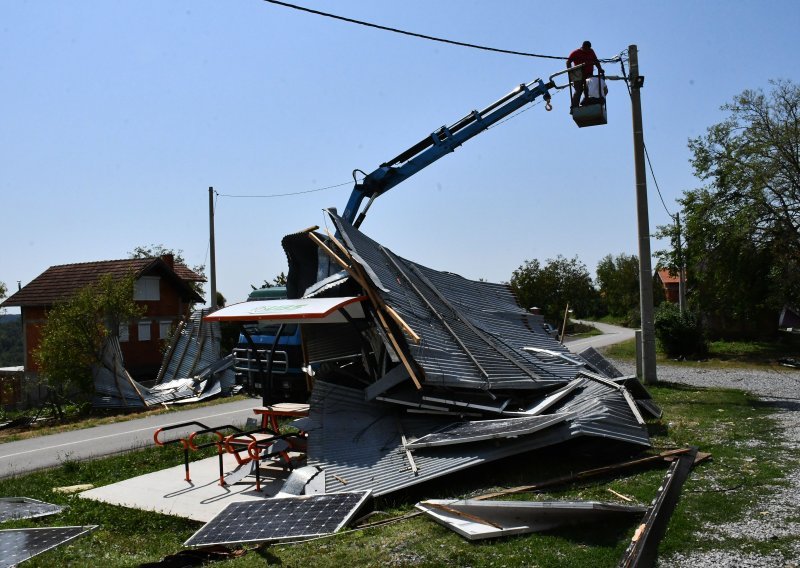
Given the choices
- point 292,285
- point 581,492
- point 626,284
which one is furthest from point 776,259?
point 626,284

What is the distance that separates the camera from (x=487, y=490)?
26.6ft

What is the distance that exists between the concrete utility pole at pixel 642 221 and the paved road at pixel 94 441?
402 inches

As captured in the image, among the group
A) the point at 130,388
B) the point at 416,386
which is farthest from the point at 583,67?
the point at 130,388

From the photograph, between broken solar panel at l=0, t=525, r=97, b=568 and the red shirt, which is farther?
the red shirt

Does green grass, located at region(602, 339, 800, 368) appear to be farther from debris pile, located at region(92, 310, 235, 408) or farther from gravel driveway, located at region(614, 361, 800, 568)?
debris pile, located at region(92, 310, 235, 408)

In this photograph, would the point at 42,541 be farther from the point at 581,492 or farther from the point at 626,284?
the point at 626,284

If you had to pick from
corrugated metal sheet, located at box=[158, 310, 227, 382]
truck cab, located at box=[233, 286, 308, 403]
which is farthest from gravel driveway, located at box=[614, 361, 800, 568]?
corrugated metal sheet, located at box=[158, 310, 227, 382]

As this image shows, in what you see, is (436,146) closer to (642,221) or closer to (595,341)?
(642,221)

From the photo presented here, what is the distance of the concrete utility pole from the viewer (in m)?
18.6

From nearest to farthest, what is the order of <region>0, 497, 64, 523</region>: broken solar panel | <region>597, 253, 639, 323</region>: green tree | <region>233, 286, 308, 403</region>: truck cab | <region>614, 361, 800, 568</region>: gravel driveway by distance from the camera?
<region>614, 361, 800, 568</region>: gravel driveway < <region>0, 497, 64, 523</region>: broken solar panel < <region>233, 286, 308, 403</region>: truck cab < <region>597, 253, 639, 323</region>: green tree

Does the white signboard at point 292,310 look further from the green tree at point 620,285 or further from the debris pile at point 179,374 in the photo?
the green tree at point 620,285

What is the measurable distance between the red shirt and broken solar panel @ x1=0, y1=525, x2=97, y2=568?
13.3 meters

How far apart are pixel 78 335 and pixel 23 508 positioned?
13177 mm

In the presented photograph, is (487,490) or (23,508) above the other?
(487,490)
